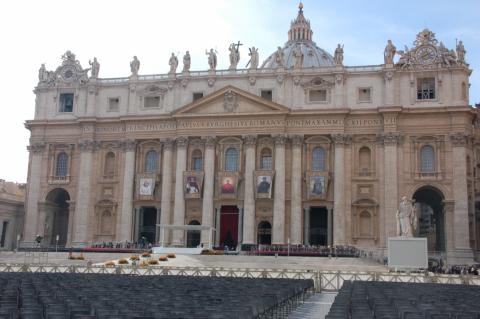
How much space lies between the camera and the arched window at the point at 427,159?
70375 millimetres

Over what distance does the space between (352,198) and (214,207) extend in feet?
52.0

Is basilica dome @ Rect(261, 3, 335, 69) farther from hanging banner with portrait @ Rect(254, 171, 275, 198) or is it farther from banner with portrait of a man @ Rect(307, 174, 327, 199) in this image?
banner with portrait of a man @ Rect(307, 174, 327, 199)

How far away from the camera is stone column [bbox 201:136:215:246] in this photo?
7244 centimetres

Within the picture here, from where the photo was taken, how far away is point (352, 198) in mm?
71062

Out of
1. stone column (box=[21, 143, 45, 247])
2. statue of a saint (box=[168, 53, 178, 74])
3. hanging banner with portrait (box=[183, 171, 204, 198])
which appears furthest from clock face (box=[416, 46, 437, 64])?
stone column (box=[21, 143, 45, 247])

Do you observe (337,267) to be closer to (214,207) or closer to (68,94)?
(214,207)

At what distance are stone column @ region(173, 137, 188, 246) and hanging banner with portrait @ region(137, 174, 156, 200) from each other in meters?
3.08

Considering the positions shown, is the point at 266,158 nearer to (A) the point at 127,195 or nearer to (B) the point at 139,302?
(A) the point at 127,195

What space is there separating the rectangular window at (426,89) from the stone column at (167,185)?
96.7 feet

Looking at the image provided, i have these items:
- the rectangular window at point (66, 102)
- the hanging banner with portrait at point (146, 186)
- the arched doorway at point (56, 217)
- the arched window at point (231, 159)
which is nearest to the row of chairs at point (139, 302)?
the arched window at point (231, 159)

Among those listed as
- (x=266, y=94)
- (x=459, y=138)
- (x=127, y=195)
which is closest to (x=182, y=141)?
(x=127, y=195)

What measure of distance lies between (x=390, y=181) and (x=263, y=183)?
14.0 metres

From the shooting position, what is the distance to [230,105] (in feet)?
244

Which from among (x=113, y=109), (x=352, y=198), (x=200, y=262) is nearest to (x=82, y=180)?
(x=113, y=109)
